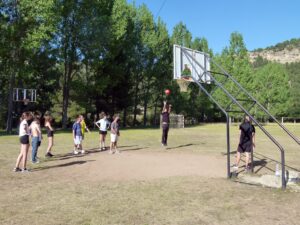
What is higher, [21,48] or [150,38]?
[150,38]

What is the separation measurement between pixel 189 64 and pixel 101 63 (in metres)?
25.2

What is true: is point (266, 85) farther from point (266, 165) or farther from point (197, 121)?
point (266, 165)

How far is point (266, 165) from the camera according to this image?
13.0 m

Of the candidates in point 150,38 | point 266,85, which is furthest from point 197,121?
point 150,38

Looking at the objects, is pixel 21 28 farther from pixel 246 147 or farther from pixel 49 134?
pixel 246 147

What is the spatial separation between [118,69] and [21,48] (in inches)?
590

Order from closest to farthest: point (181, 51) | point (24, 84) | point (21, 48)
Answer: point (181, 51), point (21, 48), point (24, 84)

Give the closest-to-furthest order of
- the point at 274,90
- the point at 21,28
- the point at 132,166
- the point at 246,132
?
1. the point at 246,132
2. the point at 132,166
3. the point at 21,28
4. the point at 274,90

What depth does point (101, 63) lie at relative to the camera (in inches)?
1486

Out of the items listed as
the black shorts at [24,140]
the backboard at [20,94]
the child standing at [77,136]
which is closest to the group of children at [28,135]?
the black shorts at [24,140]

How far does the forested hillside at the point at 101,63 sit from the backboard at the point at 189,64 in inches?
673

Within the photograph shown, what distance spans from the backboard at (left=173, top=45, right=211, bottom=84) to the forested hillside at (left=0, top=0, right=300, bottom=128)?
56.1ft

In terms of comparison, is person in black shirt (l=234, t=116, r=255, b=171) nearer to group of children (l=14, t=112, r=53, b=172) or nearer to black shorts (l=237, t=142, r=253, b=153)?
black shorts (l=237, t=142, r=253, b=153)

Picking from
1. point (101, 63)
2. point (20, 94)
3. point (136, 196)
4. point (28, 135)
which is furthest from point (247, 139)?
point (101, 63)
